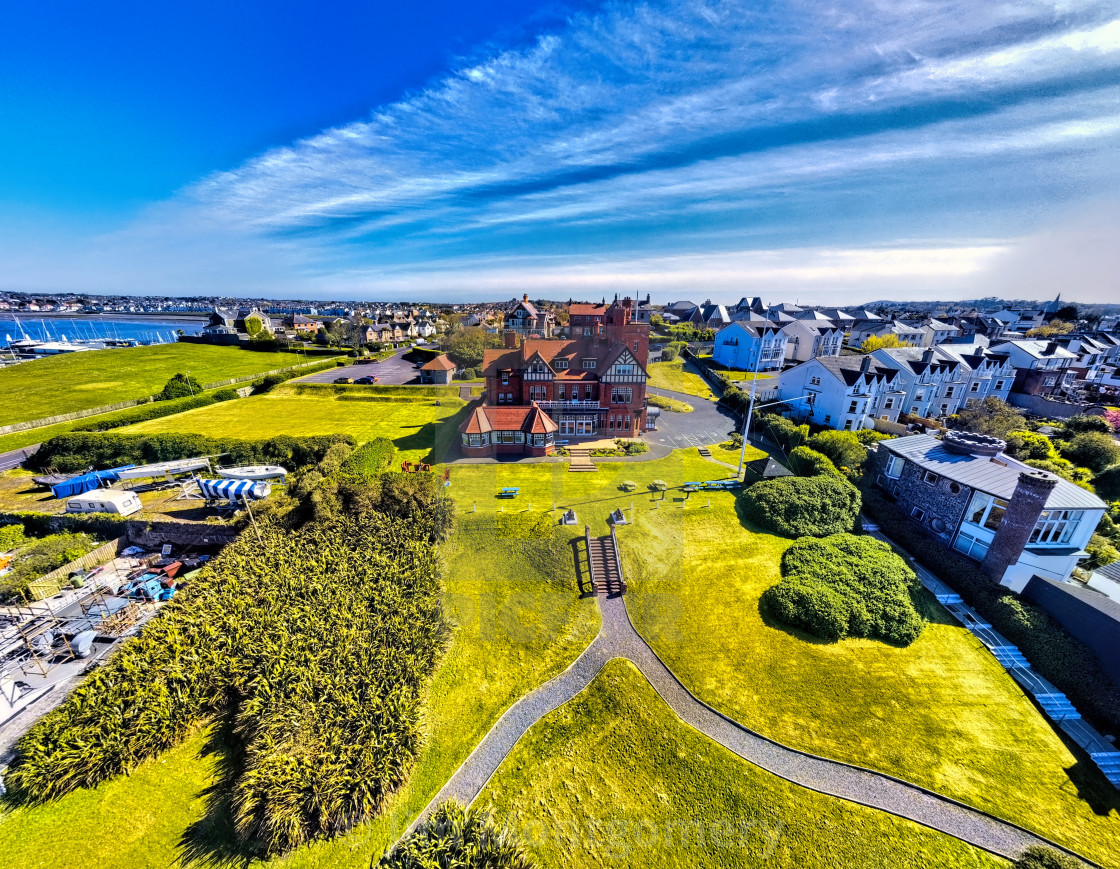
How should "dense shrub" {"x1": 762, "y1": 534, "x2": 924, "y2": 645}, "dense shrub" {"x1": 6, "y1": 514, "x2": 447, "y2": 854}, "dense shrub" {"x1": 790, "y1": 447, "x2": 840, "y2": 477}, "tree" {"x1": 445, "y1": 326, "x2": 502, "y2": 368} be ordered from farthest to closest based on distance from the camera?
"tree" {"x1": 445, "y1": 326, "x2": 502, "y2": 368} < "dense shrub" {"x1": 790, "y1": 447, "x2": 840, "y2": 477} < "dense shrub" {"x1": 762, "y1": 534, "x2": 924, "y2": 645} < "dense shrub" {"x1": 6, "y1": 514, "x2": 447, "y2": 854}

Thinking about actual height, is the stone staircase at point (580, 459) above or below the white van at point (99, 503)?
below

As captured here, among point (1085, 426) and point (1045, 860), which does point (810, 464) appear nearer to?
point (1045, 860)

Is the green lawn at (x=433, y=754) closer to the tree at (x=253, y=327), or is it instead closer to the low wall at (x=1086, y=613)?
the low wall at (x=1086, y=613)

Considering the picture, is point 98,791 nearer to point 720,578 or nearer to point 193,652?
point 193,652

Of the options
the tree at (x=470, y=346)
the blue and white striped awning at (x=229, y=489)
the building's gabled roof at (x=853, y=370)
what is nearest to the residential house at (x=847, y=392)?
the building's gabled roof at (x=853, y=370)

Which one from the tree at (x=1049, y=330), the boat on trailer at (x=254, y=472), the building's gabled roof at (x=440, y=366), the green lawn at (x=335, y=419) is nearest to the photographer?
the boat on trailer at (x=254, y=472)

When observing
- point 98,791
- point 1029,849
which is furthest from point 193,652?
point 1029,849

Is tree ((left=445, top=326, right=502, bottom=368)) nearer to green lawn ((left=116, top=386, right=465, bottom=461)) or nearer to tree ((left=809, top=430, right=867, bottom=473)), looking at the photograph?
green lawn ((left=116, top=386, right=465, bottom=461))

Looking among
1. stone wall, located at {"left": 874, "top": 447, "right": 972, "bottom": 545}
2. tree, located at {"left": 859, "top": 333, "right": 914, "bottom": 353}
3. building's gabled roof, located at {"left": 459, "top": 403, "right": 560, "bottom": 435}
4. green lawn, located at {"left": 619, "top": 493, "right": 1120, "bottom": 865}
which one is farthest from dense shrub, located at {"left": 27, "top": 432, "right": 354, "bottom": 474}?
tree, located at {"left": 859, "top": 333, "right": 914, "bottom": 353}

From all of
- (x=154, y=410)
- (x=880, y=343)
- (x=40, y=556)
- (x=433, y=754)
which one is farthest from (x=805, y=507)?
(x=880, y=343)
